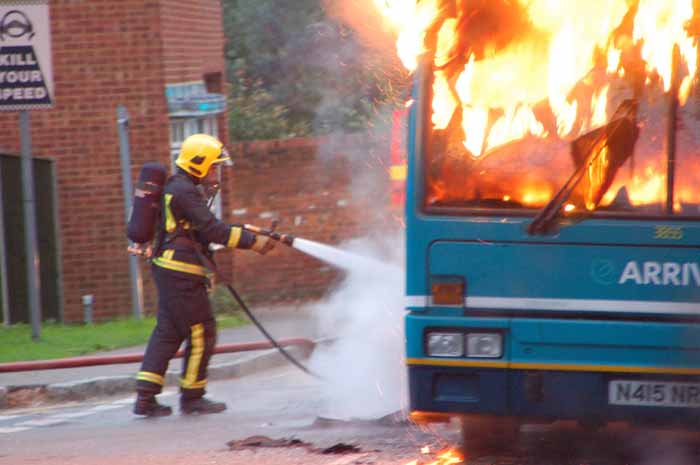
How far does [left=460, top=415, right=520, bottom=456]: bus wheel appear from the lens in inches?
297

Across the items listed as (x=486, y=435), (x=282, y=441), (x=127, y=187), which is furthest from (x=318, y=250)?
(x=127, y=187)

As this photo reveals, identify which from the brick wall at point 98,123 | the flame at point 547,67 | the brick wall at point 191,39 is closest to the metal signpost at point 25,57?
the brick wall at point 98,123

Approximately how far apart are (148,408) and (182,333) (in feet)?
1.78

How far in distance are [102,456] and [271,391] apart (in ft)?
9.90

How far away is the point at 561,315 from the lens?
21.7 ft

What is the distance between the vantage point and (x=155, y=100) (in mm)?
15039

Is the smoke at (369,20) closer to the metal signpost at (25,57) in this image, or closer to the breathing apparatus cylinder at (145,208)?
the breathing apparatus cylinder at (145,208)

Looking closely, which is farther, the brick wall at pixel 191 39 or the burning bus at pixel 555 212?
the brick wall at pixel 191 39

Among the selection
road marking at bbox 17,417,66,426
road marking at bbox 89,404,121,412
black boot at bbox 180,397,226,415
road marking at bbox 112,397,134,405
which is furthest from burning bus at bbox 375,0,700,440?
road marking at bbox 112,397,134,405

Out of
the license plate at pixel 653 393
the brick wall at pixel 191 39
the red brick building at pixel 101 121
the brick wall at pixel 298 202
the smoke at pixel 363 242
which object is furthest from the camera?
the brick wall at pixel 298 202

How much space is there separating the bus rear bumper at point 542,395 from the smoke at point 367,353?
1974mm

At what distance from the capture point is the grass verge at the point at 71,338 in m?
12.0

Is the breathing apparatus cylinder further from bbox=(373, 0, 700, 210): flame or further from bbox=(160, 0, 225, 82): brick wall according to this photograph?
bbox=(160, 0, 225, 82): brick wall

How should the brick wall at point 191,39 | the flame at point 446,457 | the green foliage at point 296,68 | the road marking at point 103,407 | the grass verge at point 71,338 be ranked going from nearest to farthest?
the flame at point 446,457 < the road marking at point 103,407 < the grass verge at point 71,338 < the brick wall at point 191,39 < the green foliage at point 296,68
